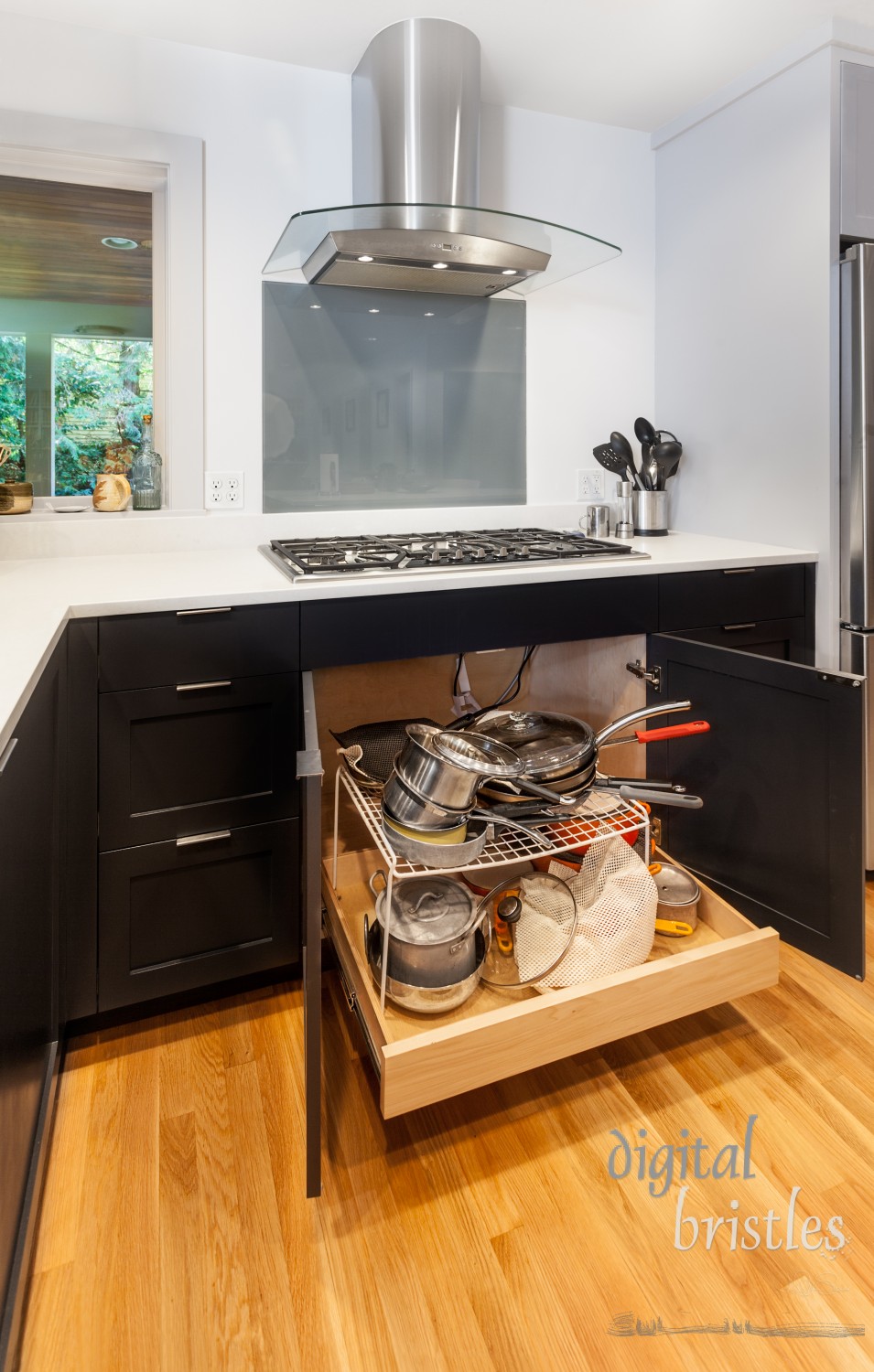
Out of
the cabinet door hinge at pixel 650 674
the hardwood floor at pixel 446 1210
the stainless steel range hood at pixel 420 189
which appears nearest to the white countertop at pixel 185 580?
the cabinet door hinge at pixel 650 674

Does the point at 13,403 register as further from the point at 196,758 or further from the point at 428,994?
the point at 428,994

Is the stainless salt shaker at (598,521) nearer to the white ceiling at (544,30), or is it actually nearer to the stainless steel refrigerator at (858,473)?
the stainless steel refrigerator at (858,473)

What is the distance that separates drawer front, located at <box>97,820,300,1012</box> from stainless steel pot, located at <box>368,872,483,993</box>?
11.2 inches

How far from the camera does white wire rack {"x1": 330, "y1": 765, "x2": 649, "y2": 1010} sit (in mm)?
1393

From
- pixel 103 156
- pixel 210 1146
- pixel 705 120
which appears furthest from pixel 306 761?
pixel 705 120

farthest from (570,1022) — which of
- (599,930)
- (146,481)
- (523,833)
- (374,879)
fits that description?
(146,481)

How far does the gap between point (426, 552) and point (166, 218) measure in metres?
1.12

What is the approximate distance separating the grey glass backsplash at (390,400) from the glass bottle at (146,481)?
0.93 ft

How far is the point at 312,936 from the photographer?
104 cm

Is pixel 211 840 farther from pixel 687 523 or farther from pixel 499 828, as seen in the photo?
pixel 687 523

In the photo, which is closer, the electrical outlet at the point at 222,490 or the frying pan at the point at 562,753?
the frying pan at the point at 562,753

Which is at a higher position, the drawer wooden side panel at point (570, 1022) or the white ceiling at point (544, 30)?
the white ceiling at point (544, 30)

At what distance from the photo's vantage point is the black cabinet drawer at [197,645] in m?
1.43

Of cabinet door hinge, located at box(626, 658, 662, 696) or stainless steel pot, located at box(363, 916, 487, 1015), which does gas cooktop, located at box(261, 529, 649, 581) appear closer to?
cabinet door hinge, located at box(626, 658, 662, 696)
